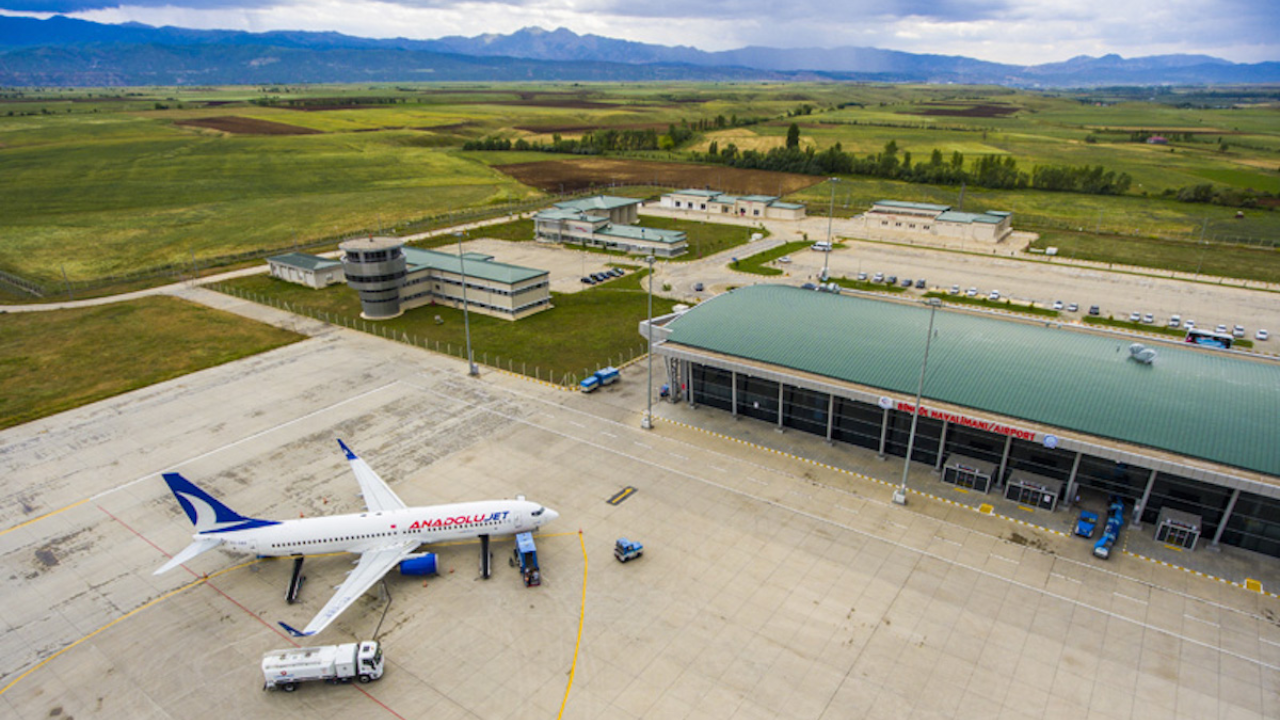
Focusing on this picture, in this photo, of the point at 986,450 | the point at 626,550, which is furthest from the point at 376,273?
the point at 986,450

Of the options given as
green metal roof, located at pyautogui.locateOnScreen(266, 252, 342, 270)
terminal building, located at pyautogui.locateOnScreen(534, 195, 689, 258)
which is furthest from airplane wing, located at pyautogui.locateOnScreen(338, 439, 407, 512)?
terminal building, located at pyautogui.locateOnScreen(534, 195, 689, 258)

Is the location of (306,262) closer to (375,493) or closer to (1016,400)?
(375,493)

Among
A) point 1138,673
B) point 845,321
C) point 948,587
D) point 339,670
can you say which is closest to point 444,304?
point 845,321

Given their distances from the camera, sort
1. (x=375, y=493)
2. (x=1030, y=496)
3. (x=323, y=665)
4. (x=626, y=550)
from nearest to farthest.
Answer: (x=323, y=665) → (x=626, y=550) → (x=375, y=493) → (x=1030, y=496)

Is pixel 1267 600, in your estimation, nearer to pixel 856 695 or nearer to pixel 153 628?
pixel 856 695

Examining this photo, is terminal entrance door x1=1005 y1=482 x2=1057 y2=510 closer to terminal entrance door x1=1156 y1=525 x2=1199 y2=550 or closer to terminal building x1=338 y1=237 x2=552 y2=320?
terminal entrance door x1=1156 y1=525 x2=1199 y2=550
